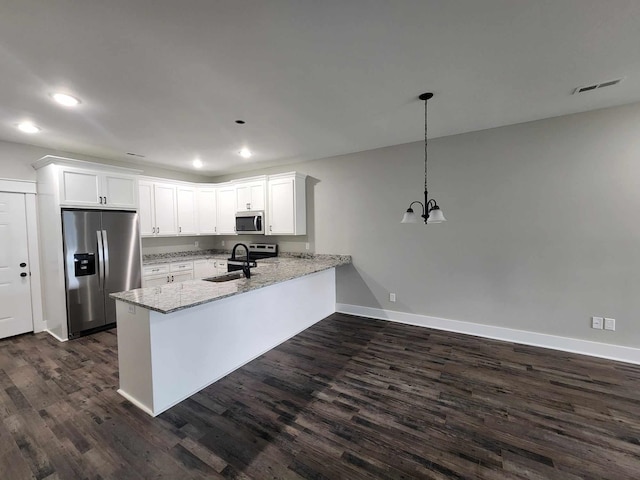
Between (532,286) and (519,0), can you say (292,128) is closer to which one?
(519,0)

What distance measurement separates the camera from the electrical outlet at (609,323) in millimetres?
3056

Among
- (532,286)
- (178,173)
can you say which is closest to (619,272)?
(532,286)

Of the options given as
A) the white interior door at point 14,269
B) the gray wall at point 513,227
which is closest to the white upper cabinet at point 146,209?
the white interior door at point 14,269

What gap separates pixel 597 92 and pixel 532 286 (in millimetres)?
2153

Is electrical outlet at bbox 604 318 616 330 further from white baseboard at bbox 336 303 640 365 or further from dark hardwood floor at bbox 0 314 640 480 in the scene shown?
dark hardwood floor at bbox 0 314 640 480

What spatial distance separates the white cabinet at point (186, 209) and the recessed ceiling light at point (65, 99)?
272cm

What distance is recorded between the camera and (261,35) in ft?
5.79

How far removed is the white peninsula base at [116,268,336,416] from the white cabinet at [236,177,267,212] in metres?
2.19

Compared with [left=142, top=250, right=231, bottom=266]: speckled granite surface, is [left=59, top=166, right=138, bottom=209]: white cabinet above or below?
above

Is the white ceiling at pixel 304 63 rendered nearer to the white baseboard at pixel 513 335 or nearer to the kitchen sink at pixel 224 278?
the kitchen sink at pixel 224 278

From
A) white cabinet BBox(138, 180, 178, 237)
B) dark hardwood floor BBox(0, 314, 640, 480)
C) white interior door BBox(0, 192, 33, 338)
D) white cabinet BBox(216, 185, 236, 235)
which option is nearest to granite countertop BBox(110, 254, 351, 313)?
dark hardwood floor BBox(0, 314, 640, 480)

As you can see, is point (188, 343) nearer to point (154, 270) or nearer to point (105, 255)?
point (105, 255)

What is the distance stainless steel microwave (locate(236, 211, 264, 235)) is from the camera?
509 cm

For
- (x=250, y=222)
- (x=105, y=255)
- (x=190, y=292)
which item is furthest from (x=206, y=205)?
(x=190, y=292)
